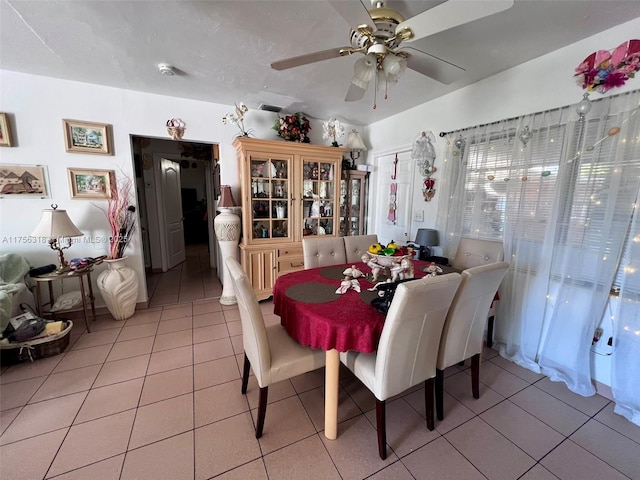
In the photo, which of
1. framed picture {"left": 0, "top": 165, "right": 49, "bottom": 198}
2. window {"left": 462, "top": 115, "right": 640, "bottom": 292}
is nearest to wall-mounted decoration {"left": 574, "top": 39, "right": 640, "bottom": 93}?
window {"left": 462, "top": 115, "right": 640, "bottom": 292}

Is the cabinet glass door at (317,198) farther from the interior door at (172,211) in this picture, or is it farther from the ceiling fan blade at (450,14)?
the interior door at (172,211)

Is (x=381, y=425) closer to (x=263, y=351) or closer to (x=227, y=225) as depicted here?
(x=263, y=351)

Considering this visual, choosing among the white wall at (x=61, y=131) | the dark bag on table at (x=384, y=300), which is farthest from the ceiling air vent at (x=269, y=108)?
the dark bag on table at (x=384, y=300)

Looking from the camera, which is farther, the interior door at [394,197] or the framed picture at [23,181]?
the interior door at [394,197]

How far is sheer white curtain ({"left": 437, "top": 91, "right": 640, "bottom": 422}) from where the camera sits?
1.63 m

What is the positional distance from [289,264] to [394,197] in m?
1.67

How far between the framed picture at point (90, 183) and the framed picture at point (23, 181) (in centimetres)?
20

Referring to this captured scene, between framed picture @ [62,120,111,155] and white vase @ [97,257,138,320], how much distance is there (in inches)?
44.9

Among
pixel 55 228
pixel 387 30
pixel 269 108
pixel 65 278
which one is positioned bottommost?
pixel 65 278

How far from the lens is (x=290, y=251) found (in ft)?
10.7

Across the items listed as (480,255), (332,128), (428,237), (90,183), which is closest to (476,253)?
(480,255)

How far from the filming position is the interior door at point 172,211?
446 centimetres

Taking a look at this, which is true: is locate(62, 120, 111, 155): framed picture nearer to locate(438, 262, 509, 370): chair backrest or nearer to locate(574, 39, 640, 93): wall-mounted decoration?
locate(438, 262, 509, 370): chair backrest

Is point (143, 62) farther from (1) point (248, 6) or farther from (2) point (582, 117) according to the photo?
(2) point (582, 117)
